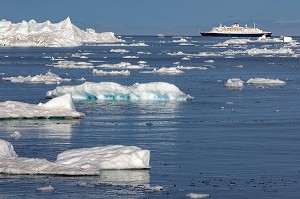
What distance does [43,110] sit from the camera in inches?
1294

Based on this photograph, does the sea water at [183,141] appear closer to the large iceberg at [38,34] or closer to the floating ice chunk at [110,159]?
the floating ice chunk at [110,159]

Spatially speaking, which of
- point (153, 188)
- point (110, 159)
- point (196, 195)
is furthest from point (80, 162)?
point (196, 195)

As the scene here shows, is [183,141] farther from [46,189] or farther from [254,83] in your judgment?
[254,83]

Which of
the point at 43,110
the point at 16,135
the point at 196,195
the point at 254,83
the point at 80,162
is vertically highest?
the point at 254,83

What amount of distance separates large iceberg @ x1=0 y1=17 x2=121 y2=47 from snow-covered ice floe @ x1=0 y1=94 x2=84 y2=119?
10234 centimetres

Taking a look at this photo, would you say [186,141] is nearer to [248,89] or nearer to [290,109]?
[290,109]

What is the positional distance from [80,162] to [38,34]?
120m

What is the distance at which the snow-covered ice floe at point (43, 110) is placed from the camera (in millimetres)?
32500

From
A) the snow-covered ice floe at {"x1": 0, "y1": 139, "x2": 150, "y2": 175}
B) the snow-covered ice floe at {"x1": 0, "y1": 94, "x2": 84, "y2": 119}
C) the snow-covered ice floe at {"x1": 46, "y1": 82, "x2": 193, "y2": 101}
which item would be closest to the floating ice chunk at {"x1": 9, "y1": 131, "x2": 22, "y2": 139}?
the snow-covered ice floe at {"x1": 0, "y1": 94, "x2": 84, "y2": 119}

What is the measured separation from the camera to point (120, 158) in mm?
21531

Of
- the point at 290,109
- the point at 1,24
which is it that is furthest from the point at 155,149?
the point at 1,24

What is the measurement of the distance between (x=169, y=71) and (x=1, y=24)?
247 ft

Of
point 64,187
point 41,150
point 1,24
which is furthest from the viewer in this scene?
point 1,24

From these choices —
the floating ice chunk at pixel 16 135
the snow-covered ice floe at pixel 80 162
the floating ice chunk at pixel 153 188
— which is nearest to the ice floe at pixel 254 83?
the floating ice chunk at pixel 16 135
